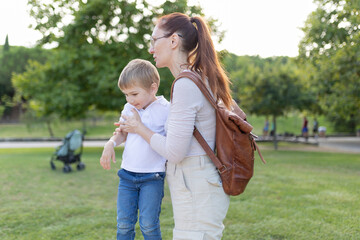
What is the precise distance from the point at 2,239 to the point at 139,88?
3.05m

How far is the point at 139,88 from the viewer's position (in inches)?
101

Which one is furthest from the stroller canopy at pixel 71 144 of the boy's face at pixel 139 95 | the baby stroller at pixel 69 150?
the boy's face at pixel 139 95

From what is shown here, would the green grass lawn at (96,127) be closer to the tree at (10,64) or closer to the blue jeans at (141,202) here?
the tree at (10,64)

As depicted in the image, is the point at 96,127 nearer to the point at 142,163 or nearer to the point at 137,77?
the point at 142,163

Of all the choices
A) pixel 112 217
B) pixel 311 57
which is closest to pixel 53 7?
pixel 311 57

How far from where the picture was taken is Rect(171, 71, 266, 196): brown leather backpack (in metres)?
2.04

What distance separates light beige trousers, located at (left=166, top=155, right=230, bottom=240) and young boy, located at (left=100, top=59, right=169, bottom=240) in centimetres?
53

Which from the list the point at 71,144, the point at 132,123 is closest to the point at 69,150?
the point at 71,144

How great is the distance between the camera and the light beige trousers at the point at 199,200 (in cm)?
205

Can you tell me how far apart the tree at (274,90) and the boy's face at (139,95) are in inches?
686

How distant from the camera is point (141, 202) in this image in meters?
2.63

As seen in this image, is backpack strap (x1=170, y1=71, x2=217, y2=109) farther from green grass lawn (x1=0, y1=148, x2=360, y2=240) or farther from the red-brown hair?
green grass lawn (x1=0, y1=148, x2=360, y2=240)

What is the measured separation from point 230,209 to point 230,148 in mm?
3826

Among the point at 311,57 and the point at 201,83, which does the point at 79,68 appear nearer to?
the point at 311,57
